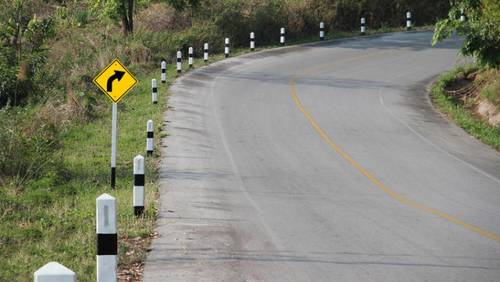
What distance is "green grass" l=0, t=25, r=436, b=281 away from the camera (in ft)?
36.6

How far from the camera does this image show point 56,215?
13.7 metres

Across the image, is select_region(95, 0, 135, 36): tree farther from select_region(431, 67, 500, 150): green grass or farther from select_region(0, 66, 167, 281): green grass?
select_region(0, 66, 167, 281): green grass

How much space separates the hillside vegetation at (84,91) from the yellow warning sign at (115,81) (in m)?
1.70

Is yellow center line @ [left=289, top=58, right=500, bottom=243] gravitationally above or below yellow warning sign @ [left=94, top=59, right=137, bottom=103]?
below

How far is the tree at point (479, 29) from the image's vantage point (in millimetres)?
20625

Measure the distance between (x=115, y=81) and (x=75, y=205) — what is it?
290 centimetres

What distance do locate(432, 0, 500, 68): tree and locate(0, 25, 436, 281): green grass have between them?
7428 mm

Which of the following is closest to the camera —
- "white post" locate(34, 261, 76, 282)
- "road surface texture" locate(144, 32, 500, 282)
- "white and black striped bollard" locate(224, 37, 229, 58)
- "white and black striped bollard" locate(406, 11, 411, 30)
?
"white post" locate(34, 261, 76, 282)

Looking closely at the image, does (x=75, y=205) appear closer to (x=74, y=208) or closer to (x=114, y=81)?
(x=74, y=208)

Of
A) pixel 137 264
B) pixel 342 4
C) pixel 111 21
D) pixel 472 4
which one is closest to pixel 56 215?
pixel 137 264

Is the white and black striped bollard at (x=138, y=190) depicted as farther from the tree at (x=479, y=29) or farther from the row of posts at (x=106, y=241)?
the tree at (x=479, y=29)

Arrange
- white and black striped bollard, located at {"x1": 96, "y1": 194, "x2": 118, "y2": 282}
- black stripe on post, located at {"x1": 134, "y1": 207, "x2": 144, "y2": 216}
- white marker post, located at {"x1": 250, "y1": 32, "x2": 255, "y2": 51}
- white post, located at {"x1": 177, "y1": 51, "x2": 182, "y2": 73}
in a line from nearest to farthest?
white and black striped bollard, located at {"x1": 96, "y1": 194, "x2": 118, "y2": 282} → black stripe on post, located at {"x1": 134, "y1": 207, "x2": 144, "y2": 216} → white post, located at {"x1": 177, "y1": 51, "x2": 182, "y2": 73} → white marker post, located at {"x1": 250, "y1": 32, "x2": 255, "y2": 51}

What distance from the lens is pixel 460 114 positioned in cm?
2558

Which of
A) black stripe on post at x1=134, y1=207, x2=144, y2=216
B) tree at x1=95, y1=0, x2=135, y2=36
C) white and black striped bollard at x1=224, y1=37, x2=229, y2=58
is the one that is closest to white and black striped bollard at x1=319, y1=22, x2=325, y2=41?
white and black striped bollard at x1=224, y1=37, x2=229, y2=58
